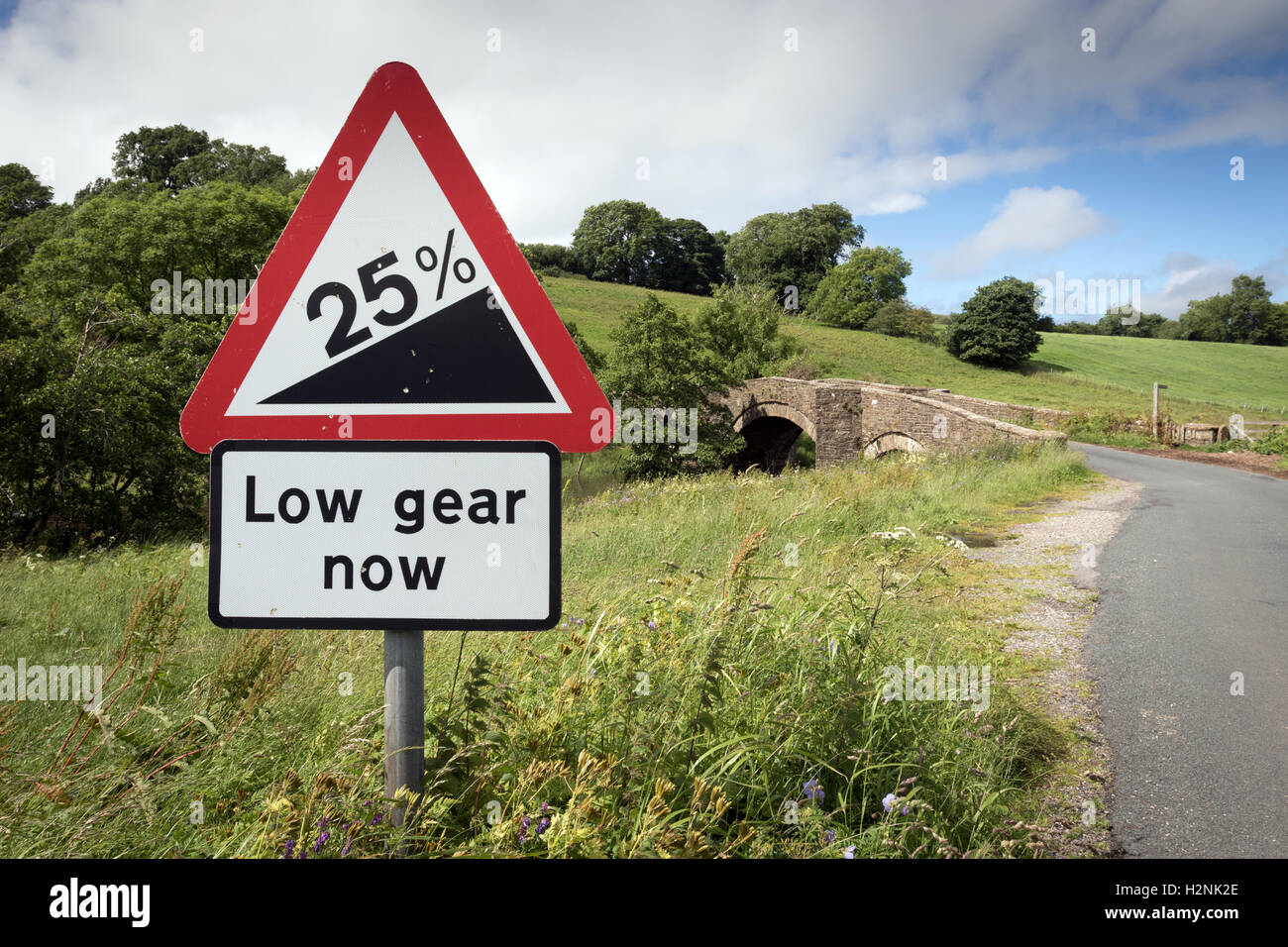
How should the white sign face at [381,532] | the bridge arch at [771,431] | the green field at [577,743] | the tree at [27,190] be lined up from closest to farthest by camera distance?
the white sign face at [381,532]
the green field at [577,743]
the bridge arch at [771,431]
the tree at [27,190]

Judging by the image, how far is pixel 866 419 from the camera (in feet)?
71.9

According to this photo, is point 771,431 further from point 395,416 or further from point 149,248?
point 395,416

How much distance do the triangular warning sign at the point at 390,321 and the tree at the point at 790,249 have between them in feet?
224

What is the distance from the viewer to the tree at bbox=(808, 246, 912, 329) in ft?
218

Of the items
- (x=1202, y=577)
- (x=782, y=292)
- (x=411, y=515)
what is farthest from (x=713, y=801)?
(x=782, y=292)

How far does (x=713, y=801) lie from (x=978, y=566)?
481 centimetres

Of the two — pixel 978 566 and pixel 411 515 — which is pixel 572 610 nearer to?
pixel 411 515

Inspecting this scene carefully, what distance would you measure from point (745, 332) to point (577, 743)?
33.1 metres

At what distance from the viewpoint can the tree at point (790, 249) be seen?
232 ft

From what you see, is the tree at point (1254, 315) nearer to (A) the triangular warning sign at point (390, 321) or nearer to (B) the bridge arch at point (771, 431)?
(B) the bridge arch at point (771, 431)

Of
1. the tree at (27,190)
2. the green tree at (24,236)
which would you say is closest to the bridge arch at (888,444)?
the green tree at (24,236)

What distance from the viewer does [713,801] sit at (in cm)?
193

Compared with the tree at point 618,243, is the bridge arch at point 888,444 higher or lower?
lower

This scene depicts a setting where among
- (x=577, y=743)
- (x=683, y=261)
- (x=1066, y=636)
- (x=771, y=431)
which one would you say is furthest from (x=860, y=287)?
(x=577, y=743)
